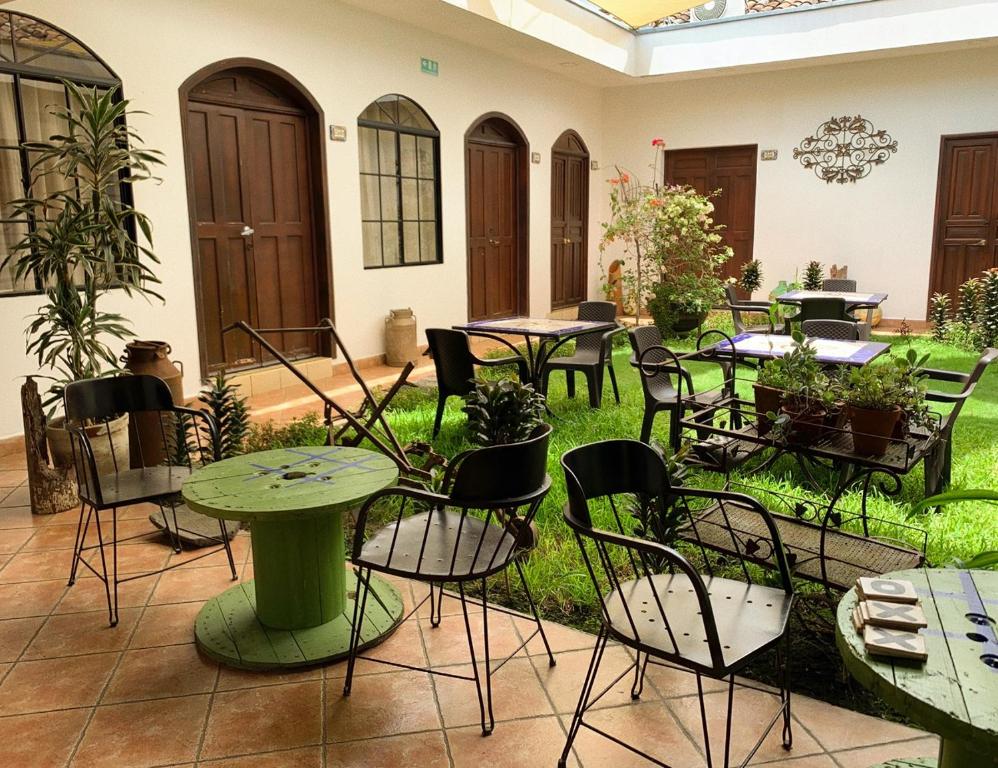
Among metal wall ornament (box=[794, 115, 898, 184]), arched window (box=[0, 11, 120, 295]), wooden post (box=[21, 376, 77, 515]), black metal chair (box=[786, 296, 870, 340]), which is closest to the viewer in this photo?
wooden post (box=[21, 376, 77, 515])

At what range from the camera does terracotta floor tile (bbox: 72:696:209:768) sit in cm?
221

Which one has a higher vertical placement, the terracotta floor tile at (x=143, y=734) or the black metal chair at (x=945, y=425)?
the black metal chair at (x=945, y=425)

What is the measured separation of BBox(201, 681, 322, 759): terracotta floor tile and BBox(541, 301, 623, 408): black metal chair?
341 cm

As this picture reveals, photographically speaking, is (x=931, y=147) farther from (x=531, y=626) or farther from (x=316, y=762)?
(x=316, y=762)

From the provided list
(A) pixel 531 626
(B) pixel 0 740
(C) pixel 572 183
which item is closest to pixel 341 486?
(A) pixel 531 626

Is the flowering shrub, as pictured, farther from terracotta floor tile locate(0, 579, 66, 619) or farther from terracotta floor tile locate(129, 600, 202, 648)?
terracotta floor tile locate(0, 579, 66, 619)

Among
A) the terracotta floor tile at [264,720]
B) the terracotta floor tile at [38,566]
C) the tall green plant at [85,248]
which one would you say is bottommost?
the terracotta floor tile at [264,720]

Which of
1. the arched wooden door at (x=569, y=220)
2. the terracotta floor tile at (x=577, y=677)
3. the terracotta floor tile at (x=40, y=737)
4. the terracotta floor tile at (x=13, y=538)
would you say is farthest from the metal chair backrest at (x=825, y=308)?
the terracotta floor tile at (x=40, y=737)

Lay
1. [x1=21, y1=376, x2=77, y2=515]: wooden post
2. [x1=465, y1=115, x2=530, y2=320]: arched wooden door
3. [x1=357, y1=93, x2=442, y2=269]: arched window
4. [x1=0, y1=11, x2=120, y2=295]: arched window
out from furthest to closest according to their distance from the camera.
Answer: [x1=465, y1=115, x2=530, y2=320]: arched wooden door, [x1=357, y1=93, x2=442, y2=269]: arched window, [x1=0, y1=11, x2=120, y2=295]: arched window, [x1=21, y1=376, x2=77, y2=515]: wooden post

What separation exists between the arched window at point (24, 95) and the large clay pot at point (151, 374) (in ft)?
3.66

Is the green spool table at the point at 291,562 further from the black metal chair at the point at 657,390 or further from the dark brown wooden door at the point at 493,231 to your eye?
the dark brown wooden door at the point at 493,231

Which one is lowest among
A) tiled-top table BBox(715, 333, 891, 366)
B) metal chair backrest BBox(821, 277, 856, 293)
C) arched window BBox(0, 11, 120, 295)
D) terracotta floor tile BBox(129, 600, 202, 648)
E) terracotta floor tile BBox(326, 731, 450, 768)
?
terracotta floor tile BBox(326, 731, 450, 768)

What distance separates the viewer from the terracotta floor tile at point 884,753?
7.09 ft

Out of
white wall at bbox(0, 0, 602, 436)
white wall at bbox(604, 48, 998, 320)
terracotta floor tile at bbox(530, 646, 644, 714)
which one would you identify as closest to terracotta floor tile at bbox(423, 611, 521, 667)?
terracotta floor tile at bbox(530, 646, 644, 714)
